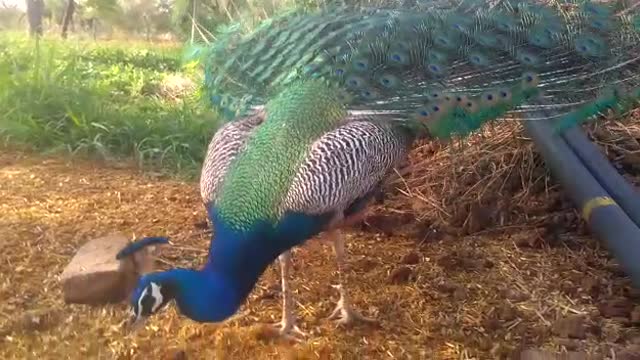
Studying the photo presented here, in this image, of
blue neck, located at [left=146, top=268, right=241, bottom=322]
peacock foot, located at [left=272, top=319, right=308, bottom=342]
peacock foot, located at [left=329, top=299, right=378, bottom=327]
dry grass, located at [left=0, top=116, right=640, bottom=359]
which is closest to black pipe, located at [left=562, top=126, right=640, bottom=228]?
dry grass, located at [left=0, top=116, right=640, bottom=359]

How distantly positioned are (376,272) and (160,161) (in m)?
1.97

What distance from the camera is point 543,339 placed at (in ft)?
7.95

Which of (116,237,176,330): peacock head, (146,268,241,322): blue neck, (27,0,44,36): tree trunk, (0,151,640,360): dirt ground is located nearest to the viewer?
(116,237,176,330): peacock head

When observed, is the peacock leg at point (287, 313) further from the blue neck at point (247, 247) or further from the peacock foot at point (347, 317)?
the blue neck at point (247, 247)

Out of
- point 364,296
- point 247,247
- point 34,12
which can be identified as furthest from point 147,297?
point 34,12

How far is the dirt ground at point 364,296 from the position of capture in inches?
94.9

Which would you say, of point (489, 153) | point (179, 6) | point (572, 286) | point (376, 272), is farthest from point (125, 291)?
point (179, 6)

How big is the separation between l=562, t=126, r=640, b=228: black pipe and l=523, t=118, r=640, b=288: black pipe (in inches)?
1.8

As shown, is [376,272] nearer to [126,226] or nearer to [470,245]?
[470,245]

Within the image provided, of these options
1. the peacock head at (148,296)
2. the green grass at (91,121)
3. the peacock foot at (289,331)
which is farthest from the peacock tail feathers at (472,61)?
the green grass at (91,121)

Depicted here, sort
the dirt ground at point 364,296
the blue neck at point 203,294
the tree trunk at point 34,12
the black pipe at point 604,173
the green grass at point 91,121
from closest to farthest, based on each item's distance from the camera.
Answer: the blue neck at point 203,294 < the dirt ground at point 364,296 < the black pipe at point 604,173 < the green grass at point 91,121 < the tree trunk at point 34,12

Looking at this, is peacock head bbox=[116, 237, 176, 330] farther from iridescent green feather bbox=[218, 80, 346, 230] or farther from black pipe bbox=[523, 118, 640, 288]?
black pipe bbox=[523, 118, 640, 288]

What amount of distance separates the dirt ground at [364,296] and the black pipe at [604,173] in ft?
1.01

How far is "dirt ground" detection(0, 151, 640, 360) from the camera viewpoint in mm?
2410
